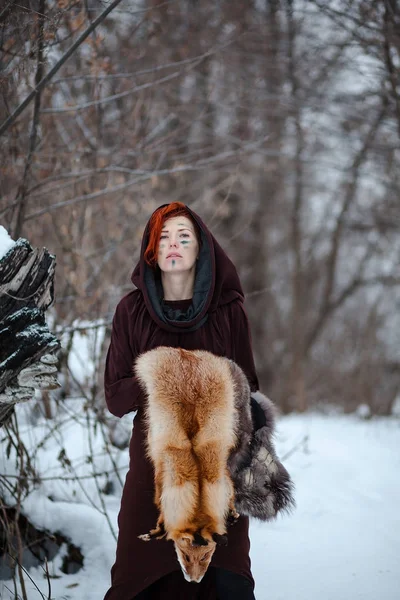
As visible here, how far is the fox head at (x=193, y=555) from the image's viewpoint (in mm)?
1963

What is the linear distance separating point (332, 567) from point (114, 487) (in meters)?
1.49

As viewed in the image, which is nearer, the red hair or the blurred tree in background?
the red hair

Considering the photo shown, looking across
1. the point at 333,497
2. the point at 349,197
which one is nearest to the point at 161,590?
the point at 333,497

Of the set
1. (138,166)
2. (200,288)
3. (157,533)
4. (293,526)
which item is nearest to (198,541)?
(157,533)

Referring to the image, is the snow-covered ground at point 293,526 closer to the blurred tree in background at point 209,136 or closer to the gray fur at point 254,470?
the blurred tree in background at point 209,136

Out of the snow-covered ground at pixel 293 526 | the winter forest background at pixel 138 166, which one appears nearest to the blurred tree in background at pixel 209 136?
the winter forest background at pixel 138 166

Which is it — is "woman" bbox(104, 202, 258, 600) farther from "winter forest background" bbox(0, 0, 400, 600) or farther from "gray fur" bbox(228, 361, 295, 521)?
"winter forest background" bbox(0, 0, 400, 600)

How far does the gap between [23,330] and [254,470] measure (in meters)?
1.08

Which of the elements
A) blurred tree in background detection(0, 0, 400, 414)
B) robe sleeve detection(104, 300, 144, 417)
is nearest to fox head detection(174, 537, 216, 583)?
robe sleeve detection(104, 300, 144, 417)

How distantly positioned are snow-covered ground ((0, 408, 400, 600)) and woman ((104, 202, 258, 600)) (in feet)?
2.70

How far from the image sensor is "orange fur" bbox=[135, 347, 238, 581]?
6.50ft

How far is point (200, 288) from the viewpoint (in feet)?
7.79

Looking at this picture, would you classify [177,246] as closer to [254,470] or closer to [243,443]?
[243,443]

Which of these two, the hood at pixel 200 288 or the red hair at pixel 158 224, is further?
the red hair at pixel 158 224
